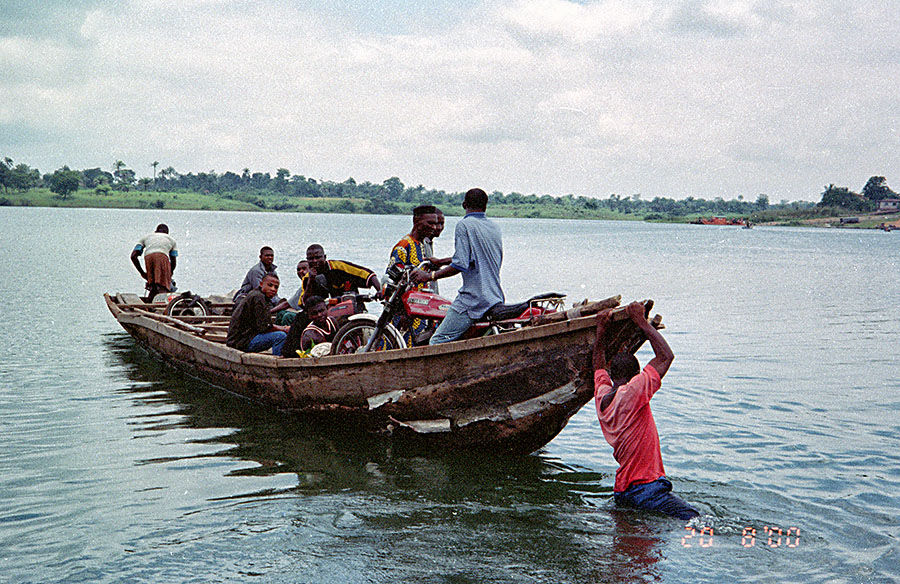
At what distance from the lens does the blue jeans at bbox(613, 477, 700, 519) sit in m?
6.49

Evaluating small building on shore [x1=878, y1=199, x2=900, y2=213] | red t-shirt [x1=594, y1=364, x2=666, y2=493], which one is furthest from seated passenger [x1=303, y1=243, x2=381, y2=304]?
small building on shore [x1=878, y1=199, x2=900, y2=213]

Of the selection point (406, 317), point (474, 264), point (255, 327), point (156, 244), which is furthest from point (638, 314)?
point (156, 244)

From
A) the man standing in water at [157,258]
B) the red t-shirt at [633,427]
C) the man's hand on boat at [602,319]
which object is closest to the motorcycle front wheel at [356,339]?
the man's hand on boat at [602,319]

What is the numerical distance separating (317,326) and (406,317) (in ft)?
5.20

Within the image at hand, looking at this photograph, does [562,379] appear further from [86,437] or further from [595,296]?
[595,296]

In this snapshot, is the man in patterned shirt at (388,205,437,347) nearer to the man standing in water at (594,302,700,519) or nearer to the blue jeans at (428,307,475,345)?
the blue jeans at (428,307,475,345)

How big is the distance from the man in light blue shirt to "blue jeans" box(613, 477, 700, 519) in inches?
87.9

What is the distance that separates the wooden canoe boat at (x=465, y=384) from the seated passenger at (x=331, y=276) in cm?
103

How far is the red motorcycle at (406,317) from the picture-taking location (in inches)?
307

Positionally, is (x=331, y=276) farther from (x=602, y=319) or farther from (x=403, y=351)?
(x=602, y=319)

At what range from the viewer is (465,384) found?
25.7ft

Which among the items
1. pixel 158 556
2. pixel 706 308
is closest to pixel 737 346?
pixel 706 308

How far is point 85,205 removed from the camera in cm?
15762

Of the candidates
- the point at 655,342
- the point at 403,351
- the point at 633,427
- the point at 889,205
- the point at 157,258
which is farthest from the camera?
the point at 889,205
